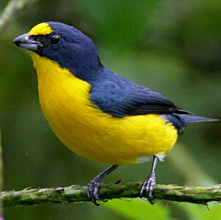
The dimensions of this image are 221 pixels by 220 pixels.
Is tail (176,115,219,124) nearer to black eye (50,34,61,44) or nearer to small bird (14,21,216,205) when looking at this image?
small bird (14,21,216,205)

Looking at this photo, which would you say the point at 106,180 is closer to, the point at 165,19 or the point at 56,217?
the point at 56,217

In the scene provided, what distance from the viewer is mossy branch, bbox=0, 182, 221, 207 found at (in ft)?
11.4

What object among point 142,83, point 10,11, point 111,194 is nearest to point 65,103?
point 111,194

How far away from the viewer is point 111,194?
416cm

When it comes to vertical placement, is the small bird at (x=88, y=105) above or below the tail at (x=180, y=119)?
above

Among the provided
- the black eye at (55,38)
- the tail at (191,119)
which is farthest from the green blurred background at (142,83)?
the black eye at (55,38)

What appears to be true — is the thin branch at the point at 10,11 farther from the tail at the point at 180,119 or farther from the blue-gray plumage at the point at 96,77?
the tail at the point at 180,119

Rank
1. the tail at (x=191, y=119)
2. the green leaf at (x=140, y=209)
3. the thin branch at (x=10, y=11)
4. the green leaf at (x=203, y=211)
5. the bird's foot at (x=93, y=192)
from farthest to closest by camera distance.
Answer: the tail at (x=191, y=119) < the bird's foot at (x=93, y=192) < the thin branch at (x=10, y=11) < the green leaf at (x=140, y=209) < the green leaf at (x=203, y=211)

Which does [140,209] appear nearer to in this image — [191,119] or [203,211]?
[203,211]

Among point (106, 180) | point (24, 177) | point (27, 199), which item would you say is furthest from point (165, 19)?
point (27, 199)

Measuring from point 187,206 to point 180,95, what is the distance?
3.03 m

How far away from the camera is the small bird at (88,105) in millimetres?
4488

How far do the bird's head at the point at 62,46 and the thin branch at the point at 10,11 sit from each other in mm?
632

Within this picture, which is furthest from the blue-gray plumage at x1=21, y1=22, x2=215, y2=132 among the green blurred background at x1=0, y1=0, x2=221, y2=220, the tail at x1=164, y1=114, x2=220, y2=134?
the green blurred background at x1=0, y1=0, x2=221, y2=220
